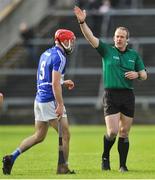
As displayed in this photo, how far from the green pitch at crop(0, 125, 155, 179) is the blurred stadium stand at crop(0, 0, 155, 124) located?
7.13m

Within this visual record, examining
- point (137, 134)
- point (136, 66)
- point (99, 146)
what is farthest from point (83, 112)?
point (136, 66)

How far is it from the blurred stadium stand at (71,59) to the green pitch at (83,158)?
7.13m

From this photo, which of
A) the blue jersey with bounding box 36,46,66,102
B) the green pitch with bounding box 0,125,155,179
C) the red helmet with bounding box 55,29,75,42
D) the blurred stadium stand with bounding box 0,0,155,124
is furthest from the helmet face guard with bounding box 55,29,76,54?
the blurred stadium stand with bounding box 0,0,155,124

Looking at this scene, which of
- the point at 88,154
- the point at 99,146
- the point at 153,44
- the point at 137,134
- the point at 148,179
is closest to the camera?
the point at 148,179

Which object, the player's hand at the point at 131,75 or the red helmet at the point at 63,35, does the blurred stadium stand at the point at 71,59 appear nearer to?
the player's hand at the point at 131,75

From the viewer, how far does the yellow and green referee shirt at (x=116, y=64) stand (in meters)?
16.0

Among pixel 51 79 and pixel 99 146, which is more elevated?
pixel 51 79

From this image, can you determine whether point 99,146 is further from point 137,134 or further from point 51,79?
point 51,79

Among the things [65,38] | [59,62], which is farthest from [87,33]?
[59,62]

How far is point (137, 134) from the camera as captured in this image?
2888cm

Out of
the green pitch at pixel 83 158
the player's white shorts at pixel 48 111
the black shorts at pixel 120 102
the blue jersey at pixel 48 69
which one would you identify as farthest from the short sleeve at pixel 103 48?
the green pitch at pixel 83 158

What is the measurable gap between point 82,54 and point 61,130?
77.3 feet

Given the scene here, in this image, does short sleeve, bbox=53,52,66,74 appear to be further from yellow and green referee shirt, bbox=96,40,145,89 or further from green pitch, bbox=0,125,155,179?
green pitch, bbox=0,125,155,179

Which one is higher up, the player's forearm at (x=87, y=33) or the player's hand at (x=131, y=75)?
the player's forearm at (x=87, y=33)
